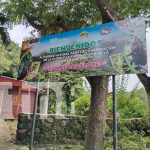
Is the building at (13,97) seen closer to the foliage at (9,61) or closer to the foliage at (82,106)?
the foliage at (9,61)

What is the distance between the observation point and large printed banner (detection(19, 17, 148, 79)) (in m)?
6.30

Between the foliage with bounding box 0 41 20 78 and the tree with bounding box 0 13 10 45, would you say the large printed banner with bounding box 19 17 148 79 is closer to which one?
the tree with bounding box 0 13 10 45

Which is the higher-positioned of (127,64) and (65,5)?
(65,5)

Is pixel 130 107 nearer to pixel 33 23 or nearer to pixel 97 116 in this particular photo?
pixel 97 116

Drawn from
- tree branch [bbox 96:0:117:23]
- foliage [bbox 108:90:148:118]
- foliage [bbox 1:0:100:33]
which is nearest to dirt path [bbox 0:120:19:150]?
foliage [bbox 1:0:100:33]

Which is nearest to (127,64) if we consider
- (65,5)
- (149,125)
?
(65,5)

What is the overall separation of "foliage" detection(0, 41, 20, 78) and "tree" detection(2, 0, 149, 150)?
1411 cm

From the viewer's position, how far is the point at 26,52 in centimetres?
856

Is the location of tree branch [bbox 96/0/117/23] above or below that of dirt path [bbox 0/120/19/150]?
above

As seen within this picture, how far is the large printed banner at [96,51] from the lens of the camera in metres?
6.30

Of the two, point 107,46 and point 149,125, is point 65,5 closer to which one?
point 107,46

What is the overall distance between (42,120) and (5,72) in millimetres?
17549

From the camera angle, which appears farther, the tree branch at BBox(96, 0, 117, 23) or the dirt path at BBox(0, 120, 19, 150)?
the dirt path at BBox(0, 120, 19, 150)

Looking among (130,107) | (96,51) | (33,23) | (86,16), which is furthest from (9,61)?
(96,51)
